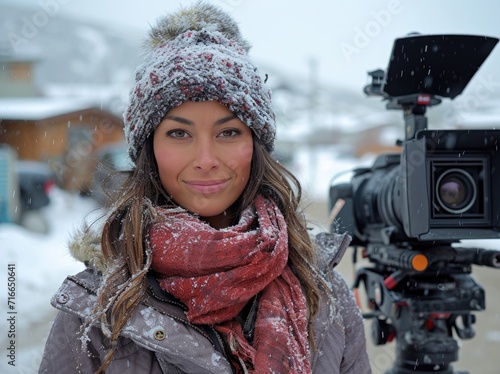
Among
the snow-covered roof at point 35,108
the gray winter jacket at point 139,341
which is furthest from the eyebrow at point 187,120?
the snow-covered roof at point 35,108

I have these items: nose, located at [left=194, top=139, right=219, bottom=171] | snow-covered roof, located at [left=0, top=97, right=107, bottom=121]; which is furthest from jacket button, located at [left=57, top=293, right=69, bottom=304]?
snow-covered roof, located at [left=0, top=97, right=107, bottom=121]

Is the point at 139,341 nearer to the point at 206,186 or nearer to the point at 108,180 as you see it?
the point at 206,186

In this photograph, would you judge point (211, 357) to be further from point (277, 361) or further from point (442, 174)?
point (442, 174)

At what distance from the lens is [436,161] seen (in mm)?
2117

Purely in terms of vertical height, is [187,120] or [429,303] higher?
[187,120]

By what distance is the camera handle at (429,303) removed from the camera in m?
2.29

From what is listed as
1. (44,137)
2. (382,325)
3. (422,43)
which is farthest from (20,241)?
(44,137)

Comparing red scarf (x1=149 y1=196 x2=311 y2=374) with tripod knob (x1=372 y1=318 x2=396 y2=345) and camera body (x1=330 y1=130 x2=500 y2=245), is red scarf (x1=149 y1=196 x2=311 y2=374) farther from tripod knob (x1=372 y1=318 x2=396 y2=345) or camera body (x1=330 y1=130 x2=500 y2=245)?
tripod knob (x1=372 y1=318 x2=396 y2=345)

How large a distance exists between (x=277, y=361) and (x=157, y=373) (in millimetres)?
296

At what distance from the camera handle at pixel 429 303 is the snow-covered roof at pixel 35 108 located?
12334 mm

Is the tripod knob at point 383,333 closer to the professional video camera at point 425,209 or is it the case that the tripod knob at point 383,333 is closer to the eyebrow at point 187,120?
the professional video camera at point 425,209

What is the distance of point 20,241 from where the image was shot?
23.5 feet

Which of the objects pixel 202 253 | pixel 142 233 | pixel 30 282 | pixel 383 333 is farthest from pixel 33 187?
pixel 202 253

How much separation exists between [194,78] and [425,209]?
1041mm
